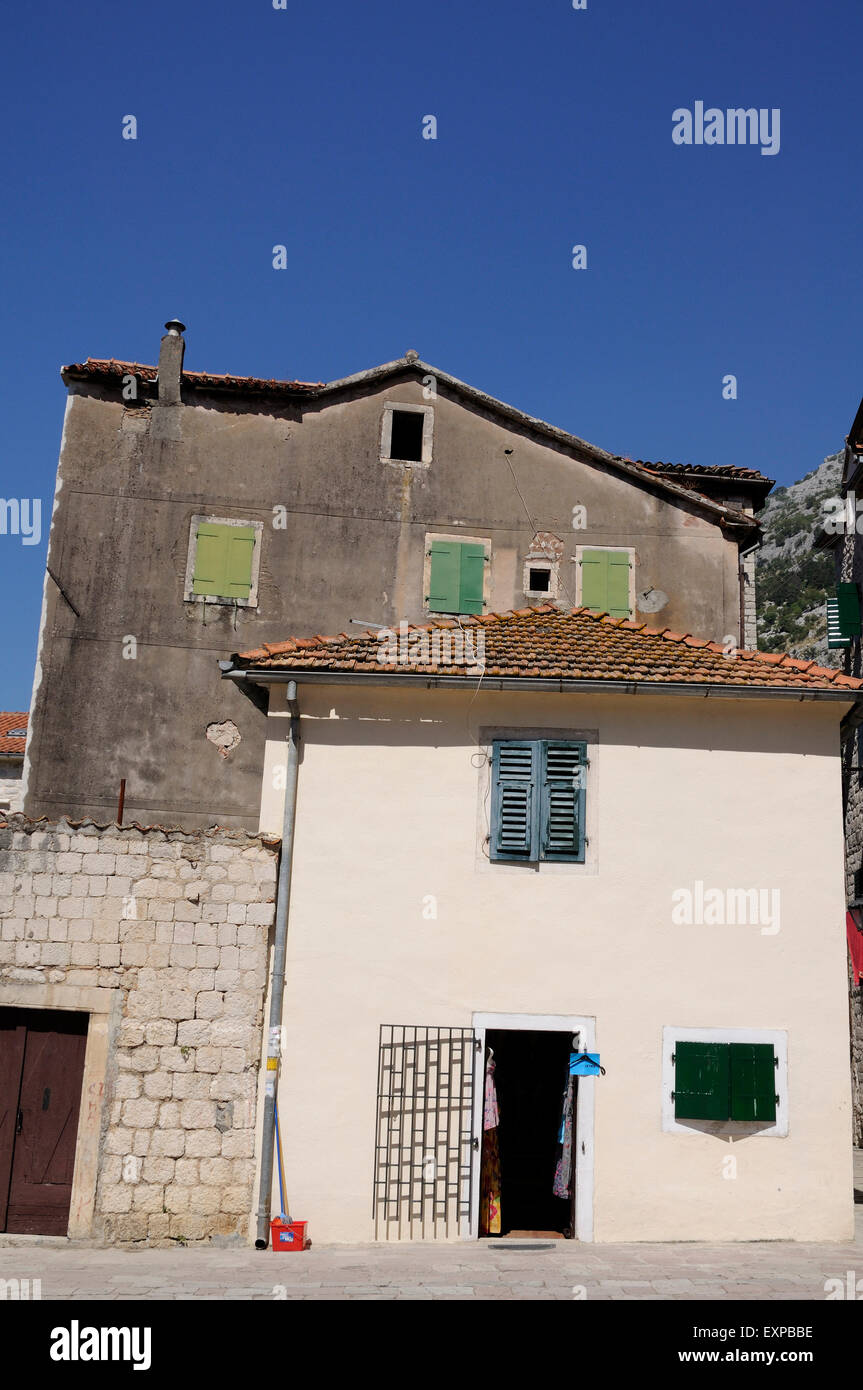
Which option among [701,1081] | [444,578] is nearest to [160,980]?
[701,1081]

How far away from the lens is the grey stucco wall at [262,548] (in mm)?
17750

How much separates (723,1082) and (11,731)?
76.8 ft

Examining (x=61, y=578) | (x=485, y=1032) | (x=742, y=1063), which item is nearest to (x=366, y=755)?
(x=485, y=1032)

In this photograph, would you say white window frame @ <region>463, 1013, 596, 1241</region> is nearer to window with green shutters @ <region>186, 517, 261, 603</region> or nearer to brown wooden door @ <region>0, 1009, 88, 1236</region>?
brown wooden door @ <region>0, 1009, 88, 1236</region>

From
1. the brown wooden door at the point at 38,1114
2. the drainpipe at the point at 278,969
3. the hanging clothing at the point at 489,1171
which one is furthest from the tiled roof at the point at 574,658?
the brown wooden door at the point at 38,1114

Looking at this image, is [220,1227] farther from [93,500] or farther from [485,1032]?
[93,500]

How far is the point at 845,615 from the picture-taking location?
21375 millimetres

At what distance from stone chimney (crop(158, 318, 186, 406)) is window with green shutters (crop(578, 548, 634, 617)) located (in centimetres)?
720

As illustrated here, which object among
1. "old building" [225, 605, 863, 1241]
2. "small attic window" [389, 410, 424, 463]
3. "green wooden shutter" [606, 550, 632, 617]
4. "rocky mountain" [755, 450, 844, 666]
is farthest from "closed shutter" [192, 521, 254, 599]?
"rocky mountain" [755, 450, 844, 666]

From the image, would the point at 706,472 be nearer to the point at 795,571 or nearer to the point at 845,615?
the point at 845,615

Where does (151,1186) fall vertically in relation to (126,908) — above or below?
below

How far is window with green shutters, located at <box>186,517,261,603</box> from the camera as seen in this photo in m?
18.4

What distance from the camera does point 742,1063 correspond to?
11.5 meters

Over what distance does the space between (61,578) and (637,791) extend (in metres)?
10.4
